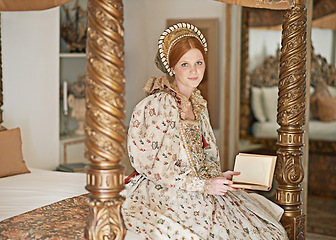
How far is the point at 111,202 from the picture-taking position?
71.5 inches

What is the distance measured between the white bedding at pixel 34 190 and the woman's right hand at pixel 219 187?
97 cm

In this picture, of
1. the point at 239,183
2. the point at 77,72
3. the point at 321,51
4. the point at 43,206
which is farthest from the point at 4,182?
the point at 321,51

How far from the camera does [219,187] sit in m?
2.40

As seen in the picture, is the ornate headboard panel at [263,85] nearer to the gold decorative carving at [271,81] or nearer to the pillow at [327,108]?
the gold decorative carving at [271,81]

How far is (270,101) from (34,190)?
131 inches

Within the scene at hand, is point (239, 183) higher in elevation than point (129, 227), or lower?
higher

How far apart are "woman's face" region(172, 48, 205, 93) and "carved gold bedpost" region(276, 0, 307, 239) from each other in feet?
1.92

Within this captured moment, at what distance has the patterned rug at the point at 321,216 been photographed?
197 inches

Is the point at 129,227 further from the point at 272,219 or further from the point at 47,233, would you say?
the point at 272,219

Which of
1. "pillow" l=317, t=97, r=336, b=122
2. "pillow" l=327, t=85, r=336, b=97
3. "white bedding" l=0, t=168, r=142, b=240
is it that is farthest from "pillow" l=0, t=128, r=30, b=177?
"pillow" l=327, t=85, r=336, b=97

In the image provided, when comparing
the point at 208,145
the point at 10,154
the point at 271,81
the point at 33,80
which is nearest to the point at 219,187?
the point at 208,145

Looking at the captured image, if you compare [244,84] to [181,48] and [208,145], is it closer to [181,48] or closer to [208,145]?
[208,145]

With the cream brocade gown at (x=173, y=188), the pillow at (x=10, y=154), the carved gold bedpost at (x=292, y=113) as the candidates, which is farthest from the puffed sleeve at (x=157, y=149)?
the pillow at (x=10, y=154)

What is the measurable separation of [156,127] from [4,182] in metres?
1.39
